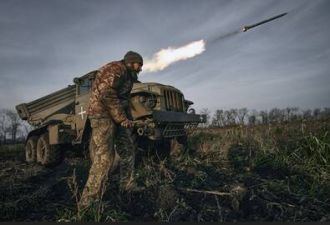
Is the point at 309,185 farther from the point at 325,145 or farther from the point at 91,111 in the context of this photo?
the point at 91,111

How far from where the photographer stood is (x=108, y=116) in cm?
381

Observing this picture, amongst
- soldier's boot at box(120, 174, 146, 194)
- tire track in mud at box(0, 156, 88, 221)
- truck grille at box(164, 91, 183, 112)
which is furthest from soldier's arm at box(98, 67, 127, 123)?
truck grille at box(164, 91, 183, 112)

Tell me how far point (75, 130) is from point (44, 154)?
4.39 ft

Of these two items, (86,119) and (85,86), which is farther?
(85,86)

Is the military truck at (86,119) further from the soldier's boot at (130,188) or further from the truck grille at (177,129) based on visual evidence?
the soldier's boot at (130,188)

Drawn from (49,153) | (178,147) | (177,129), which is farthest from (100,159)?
(49,153)

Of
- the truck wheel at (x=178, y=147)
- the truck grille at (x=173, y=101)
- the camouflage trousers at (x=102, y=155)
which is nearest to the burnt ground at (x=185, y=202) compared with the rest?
the camouflage trousers at (x=102, y=155)

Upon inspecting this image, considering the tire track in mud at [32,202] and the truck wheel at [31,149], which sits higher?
the truck wheel at [31,149]

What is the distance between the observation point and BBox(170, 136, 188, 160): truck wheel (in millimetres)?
6770

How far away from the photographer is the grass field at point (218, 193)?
283 centimetres

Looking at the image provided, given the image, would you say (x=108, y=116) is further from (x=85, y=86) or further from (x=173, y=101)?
(x=85, y=86)

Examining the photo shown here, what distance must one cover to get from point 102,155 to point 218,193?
63.8 inches

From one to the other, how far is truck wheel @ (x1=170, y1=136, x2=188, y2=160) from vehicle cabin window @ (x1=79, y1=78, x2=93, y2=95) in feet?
9.21

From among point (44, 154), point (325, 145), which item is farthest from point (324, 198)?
point (44, 154)
